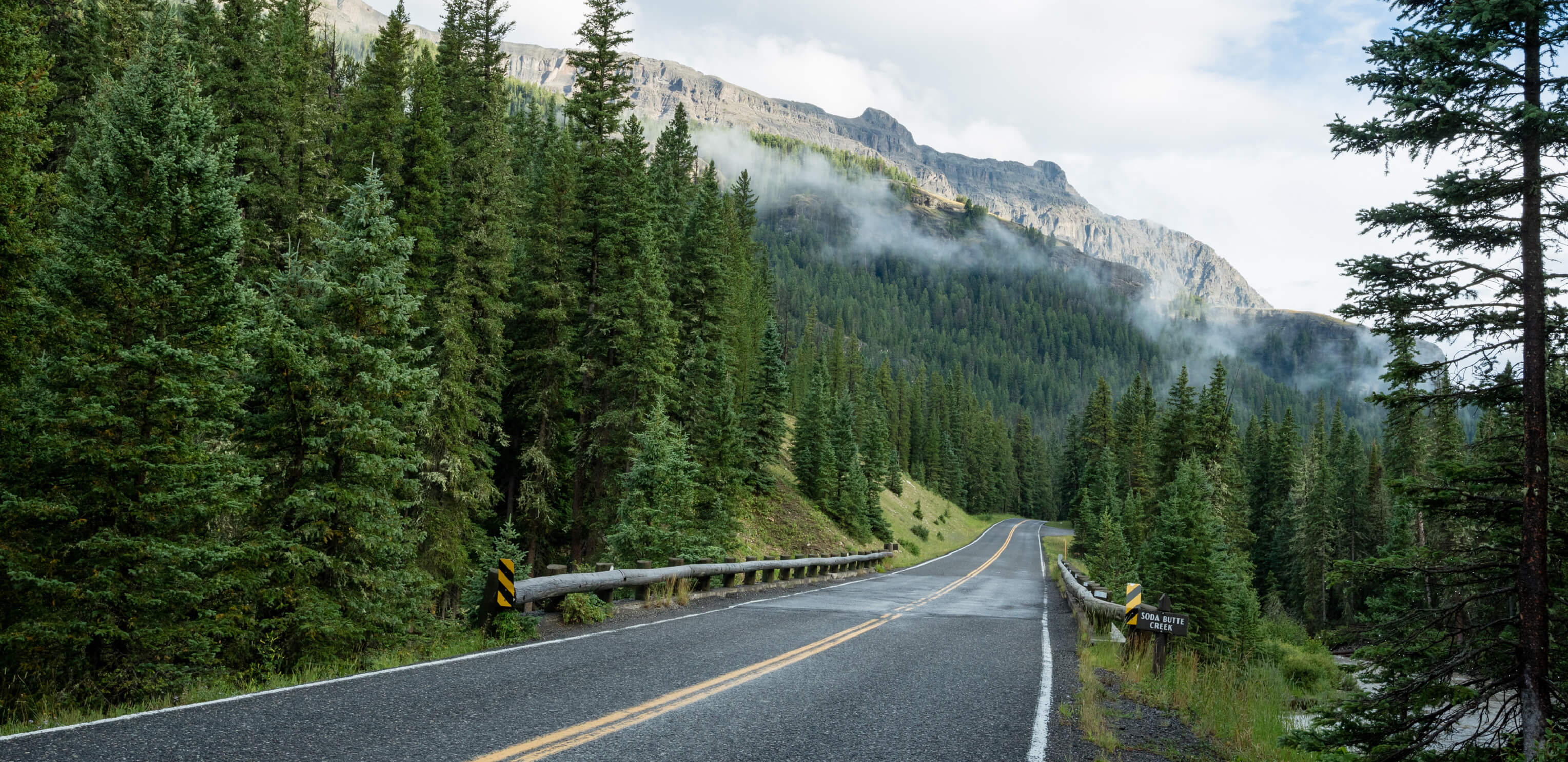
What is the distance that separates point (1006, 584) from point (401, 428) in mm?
23003

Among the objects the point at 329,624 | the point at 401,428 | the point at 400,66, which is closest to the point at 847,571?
the point at 401,428

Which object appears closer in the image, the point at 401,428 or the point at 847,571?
the point at 401,428

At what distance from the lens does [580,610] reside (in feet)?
40.3

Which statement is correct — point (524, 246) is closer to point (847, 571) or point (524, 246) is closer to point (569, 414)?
point (569, 414)

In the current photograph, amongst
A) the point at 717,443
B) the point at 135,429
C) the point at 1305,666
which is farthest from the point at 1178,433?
the point at 135,429

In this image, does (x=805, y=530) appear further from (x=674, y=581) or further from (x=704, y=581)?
(x=674, y=581)

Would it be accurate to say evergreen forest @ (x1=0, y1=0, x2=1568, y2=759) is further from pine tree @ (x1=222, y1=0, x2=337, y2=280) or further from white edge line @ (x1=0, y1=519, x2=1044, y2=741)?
white edge line @ (x1=0, y1=519, x2=1044, y2=741)

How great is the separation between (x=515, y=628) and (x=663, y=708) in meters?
4.92

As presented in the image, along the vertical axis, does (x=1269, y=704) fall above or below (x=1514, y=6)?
below

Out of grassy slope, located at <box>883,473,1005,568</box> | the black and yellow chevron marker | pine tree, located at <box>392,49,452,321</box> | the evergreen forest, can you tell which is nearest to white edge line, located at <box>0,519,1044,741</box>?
the black and yellow chevron marker

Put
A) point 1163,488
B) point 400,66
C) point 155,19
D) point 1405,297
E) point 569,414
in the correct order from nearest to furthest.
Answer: point 1405,297, point 155,19, point 400,66, point 569,414, point 1163,488

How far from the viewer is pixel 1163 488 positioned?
4131 cm

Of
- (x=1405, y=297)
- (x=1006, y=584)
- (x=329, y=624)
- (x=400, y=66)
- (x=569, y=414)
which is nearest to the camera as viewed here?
(x=1405, y=297)

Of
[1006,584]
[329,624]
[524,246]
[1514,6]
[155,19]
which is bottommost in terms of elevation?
[1006,584]
